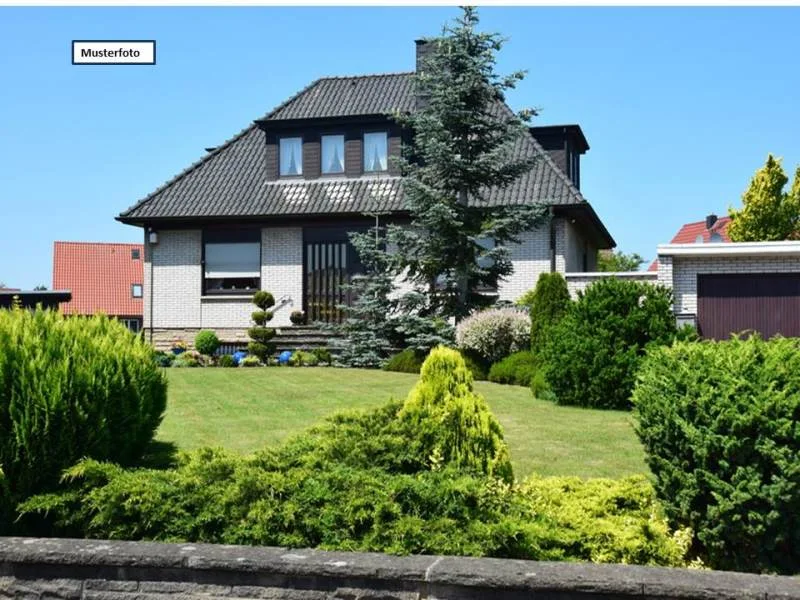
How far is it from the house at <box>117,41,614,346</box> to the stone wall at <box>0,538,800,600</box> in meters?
19.3

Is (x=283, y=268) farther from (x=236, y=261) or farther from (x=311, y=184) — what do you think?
(x=311, y=184)

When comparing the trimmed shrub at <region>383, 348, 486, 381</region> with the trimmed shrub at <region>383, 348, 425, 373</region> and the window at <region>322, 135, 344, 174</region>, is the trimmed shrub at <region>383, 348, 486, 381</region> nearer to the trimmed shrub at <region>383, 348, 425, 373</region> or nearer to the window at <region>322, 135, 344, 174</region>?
the trimmed shrub at <region>383, 348, 425, 373</region>

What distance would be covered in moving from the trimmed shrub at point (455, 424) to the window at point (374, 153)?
19156mm

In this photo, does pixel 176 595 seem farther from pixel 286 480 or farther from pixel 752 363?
pixel 752 363

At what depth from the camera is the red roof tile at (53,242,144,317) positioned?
52.2 meters

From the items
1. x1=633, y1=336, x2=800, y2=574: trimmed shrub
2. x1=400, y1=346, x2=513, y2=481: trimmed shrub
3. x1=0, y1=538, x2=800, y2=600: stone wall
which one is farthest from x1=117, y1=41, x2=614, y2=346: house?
x1=0, y1=538, x2=800, y2=600: stone wall

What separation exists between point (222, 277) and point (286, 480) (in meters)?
20.6

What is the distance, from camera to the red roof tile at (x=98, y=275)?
52.2 m

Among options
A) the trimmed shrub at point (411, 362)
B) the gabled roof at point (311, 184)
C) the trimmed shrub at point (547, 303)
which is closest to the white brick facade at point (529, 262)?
the gabled roof at point (311, 184)

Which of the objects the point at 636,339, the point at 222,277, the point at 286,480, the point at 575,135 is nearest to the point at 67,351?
the point at 286,480

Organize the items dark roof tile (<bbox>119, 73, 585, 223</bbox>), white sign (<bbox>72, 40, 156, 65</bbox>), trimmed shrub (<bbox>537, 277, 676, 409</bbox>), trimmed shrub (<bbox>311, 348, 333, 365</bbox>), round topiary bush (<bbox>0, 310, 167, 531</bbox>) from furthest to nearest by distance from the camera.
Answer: dark roof tile (<bbox>119, 73, 585, 223</bbox>), trimmed shrub (<bbox>311, 348, 333, 365</bbox>), trimmed shrub (<bbox>537, 277, 676, 409</bbox>), white sign (<bbox>72, 40, 156, 65</bbox>), round topiary bush (<bbox>0, 310, 167, 531</bbox>)

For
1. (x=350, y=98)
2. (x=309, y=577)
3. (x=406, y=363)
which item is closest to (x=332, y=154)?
(x=350, y=98)

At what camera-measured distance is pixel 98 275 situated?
53219mm

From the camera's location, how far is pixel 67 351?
590 centimetres
